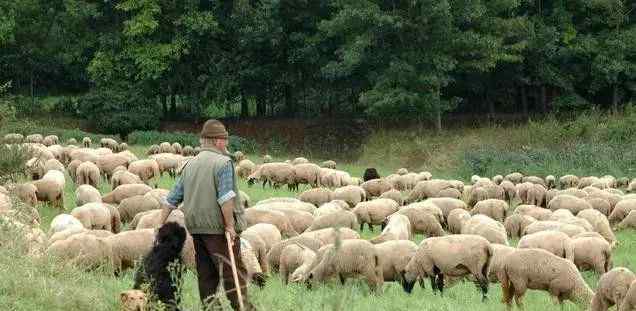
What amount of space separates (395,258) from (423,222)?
4.70 metres

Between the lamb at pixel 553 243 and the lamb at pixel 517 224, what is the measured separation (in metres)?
3.76

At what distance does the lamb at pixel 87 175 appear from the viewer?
26016 millimetres

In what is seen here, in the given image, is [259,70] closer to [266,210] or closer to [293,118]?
[293,118]

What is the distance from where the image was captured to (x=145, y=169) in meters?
28.3

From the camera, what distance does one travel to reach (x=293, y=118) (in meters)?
48.7

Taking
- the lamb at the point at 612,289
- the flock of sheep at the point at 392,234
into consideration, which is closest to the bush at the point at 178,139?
the flock of sheep at the point at 392,234

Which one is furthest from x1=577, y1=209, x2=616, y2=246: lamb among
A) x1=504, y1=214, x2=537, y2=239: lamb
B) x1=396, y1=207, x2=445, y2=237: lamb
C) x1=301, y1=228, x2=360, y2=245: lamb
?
x1=301, y1=228, x2=360, y2=245: lamb

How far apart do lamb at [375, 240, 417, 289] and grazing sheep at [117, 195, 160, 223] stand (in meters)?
6.73

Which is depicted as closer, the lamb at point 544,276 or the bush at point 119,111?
the lamb at point 544,276

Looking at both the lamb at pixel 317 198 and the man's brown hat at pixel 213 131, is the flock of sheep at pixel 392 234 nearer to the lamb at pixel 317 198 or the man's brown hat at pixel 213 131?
the lamb at pixel 317 198

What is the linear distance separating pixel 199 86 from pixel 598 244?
35.7 meters

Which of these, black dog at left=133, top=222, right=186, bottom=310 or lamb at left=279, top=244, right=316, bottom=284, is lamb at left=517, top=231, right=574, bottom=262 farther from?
black dog at left=133, top=222, right=186, bottom=310

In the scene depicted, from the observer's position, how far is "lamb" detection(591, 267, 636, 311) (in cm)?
1177

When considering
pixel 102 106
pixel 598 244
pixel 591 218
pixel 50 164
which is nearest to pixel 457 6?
pixel 102 106
